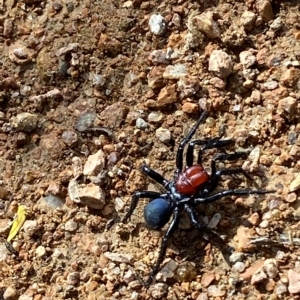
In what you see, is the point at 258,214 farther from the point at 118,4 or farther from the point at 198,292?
the point at 118,4

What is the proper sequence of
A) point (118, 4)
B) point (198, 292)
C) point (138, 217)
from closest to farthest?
1. point (198, 292)
2. point (138, 217)
3. point (118, 4)

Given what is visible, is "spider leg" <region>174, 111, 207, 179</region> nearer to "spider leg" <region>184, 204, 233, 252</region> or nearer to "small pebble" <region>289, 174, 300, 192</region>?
"spider leg" <region>184, 204, 233, 252</region>

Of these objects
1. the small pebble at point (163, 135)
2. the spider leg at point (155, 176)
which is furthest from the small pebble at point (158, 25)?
the spider leg at point (155, 176)

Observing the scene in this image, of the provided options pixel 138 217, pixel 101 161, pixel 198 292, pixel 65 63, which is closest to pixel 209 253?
pixel 198 292

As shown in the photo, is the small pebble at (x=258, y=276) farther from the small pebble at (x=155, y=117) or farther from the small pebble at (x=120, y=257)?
the small pebble at (x=155, y=117)

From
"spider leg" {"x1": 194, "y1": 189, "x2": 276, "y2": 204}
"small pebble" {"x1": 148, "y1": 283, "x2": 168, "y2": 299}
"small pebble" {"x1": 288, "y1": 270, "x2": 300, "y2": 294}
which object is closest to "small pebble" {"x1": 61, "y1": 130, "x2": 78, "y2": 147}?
"spider leg" {"x1": 194, "y1": 189, "x2": 276, "y2": 204}
